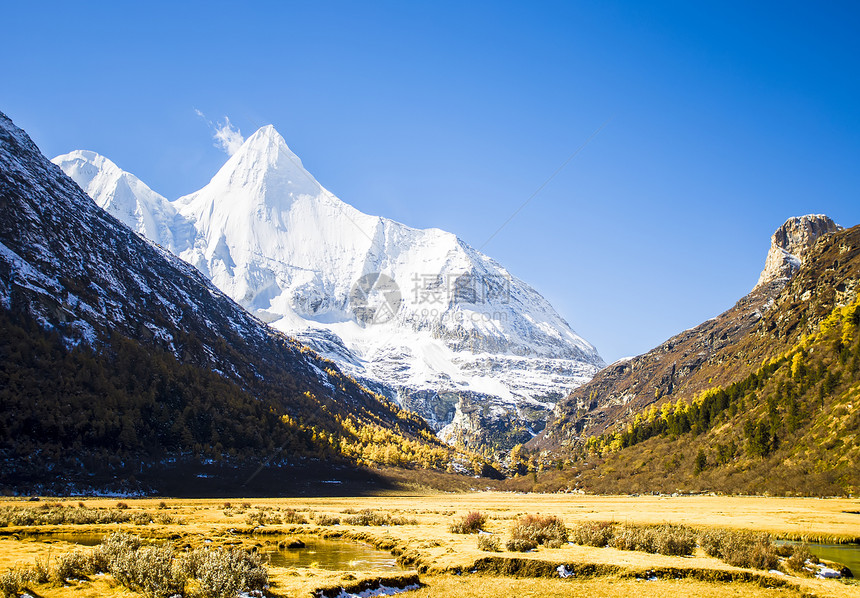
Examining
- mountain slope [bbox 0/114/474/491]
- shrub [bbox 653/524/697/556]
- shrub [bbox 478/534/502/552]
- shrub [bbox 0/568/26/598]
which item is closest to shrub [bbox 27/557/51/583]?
shrub [bbox 0/568/26/598]

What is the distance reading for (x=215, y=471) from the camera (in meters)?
119

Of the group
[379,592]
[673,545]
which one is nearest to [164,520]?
[379,592]

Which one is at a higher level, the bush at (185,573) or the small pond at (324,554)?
the bush at (185,573)

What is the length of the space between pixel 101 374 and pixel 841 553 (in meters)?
139

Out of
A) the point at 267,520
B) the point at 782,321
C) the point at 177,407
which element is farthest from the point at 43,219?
the point at 782,321

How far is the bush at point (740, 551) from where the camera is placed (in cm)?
2162

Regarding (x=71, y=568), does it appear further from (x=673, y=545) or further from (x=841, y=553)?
(x=841, y=553)

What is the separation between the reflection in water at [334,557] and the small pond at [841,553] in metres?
22.1

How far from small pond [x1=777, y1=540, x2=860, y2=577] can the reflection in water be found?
22.1m

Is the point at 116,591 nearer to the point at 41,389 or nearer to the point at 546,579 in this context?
the point at 546,579

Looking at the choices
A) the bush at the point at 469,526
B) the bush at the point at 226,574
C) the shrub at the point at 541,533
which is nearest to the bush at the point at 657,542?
the shrub at the point at 541,533

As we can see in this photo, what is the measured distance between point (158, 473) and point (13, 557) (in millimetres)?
98049

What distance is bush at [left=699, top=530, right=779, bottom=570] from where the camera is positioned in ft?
70.9

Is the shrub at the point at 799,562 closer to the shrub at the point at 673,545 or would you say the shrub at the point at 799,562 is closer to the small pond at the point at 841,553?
the small pond at the point at 841,553
